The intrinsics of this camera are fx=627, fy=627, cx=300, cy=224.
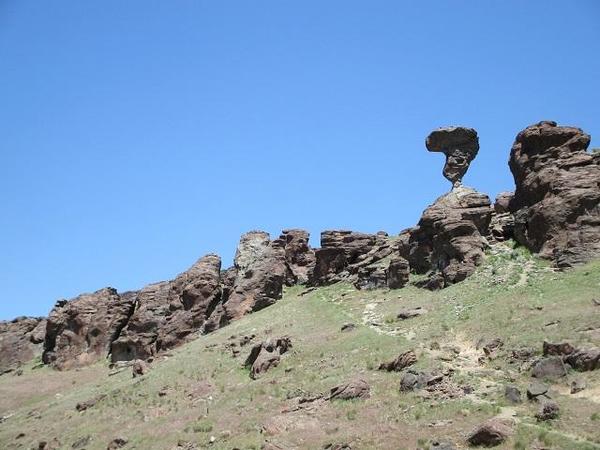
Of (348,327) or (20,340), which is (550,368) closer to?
(348,327)

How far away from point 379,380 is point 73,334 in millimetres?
46347

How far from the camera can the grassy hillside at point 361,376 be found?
25.2m

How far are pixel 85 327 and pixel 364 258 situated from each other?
1243 inches

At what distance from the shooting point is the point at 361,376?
108ft

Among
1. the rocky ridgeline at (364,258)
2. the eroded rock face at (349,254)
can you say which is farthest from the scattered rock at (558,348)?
the eroded rock face at (349,254)

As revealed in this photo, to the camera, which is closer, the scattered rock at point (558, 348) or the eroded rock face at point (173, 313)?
the scattered rock at point (558, 348)

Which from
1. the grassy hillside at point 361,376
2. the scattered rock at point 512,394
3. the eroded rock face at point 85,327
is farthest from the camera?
the eroded rock face at point 85,327

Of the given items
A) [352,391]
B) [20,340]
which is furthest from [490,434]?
[20,340]

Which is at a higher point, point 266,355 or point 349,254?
point 349,254

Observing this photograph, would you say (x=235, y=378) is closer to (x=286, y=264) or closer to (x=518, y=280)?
(x=518, y=280)

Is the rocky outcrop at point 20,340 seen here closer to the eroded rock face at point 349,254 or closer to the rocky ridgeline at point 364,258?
the rocky ridgeline at point 364,258

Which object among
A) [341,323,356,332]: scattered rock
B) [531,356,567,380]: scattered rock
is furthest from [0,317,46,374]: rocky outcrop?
[531,356,567,380]: scattered rock

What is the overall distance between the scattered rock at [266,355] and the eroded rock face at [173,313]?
2058cm

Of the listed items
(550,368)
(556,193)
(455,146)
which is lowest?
(550,368)
